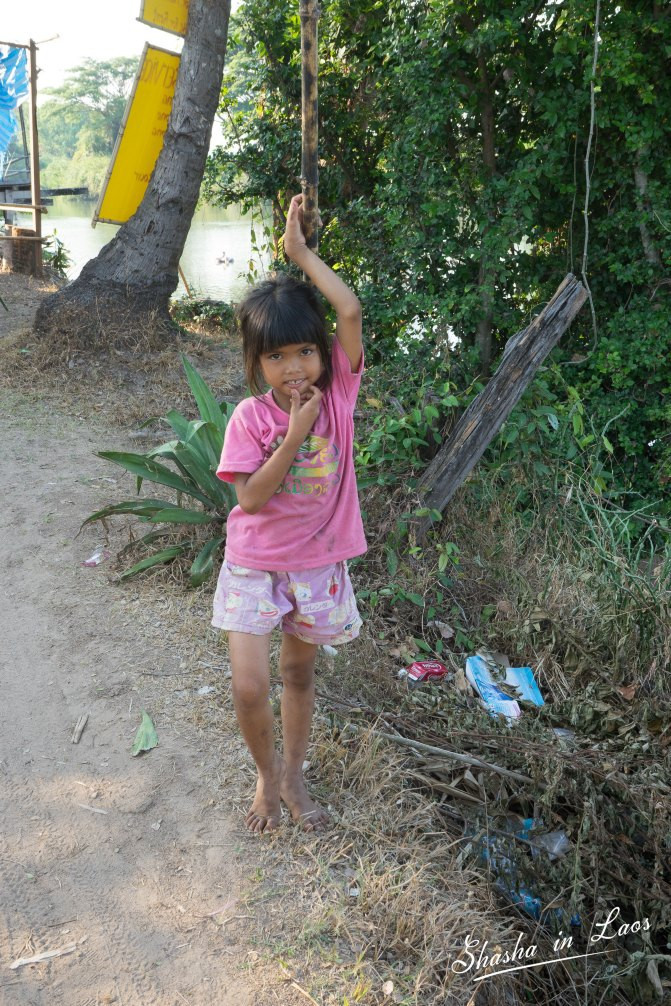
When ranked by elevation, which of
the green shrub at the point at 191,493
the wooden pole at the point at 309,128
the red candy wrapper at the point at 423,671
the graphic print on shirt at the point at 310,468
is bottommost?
the red candy wrapper at the point at 423,671

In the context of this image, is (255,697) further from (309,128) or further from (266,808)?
(309,128)

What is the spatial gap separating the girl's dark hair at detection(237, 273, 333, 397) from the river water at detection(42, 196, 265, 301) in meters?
6.33

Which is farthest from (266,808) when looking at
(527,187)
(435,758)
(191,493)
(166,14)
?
(166,14)

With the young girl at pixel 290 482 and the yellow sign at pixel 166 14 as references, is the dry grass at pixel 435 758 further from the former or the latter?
the yellow sign at pixel 166 14

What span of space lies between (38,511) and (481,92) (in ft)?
13.9

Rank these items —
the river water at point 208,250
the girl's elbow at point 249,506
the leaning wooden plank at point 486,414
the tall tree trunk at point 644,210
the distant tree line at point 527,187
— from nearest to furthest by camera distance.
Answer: the girl's elbow at point 249,506, the leaning wooden plank at point 486,414, the distant tree line at point 527,187, the tall tree trunk at point 644,210, the river water at point 208,250

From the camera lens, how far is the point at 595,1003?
98.3 inches

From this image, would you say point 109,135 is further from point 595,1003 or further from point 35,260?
point 595,1003

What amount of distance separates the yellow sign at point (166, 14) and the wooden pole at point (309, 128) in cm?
469

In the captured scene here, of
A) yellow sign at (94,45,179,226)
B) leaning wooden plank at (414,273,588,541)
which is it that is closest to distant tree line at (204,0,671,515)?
leaning wooden plank at (414,273,588,541)

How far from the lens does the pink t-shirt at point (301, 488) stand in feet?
7.04

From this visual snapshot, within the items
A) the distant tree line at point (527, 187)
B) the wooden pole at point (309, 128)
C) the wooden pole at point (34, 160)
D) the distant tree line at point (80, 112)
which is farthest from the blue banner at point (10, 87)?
the distant tree line at point (80, 112)

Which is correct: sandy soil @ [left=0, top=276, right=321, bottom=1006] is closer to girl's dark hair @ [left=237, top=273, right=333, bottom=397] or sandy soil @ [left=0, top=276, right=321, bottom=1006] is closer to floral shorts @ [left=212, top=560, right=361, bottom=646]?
floral shorts @ [left=212, top=560, right=361, bottom=646]

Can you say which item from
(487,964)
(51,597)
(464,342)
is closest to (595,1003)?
(487,964)
